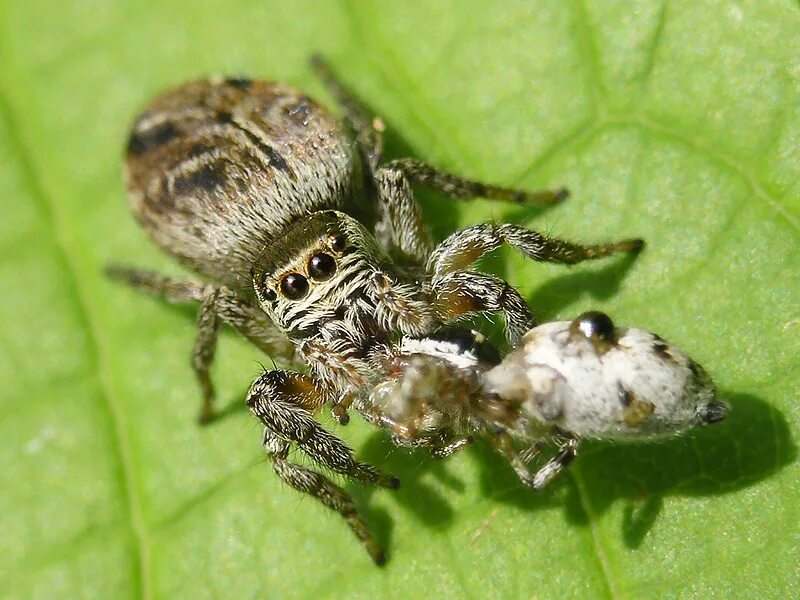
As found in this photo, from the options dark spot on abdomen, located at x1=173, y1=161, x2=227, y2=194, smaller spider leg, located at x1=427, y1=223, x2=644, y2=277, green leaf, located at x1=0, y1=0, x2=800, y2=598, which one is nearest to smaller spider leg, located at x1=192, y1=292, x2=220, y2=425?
green leaf, located at x1=0, y1=0, x2=800, y2=598

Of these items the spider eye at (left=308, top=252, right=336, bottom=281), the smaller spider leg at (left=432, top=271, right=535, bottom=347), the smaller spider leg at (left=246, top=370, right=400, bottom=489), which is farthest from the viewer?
the spider eye at (left=308, top=252, right=336, bottom=281)

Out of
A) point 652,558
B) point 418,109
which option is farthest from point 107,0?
point 652,558

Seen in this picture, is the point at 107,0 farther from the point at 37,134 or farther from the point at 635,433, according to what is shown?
the point at 635,433

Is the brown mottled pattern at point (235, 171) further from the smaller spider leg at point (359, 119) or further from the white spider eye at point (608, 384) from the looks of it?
the white spider eye at point (608, 384)

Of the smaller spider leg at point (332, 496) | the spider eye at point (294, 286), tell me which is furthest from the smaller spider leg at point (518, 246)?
the smaller spider leg at point (332, 496)

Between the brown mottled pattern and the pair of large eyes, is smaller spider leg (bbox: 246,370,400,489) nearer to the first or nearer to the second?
the pair of large eyes

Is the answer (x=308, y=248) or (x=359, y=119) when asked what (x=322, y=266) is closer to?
(x=308, y=248)

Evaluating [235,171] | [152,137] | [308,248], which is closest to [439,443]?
[308,248]
